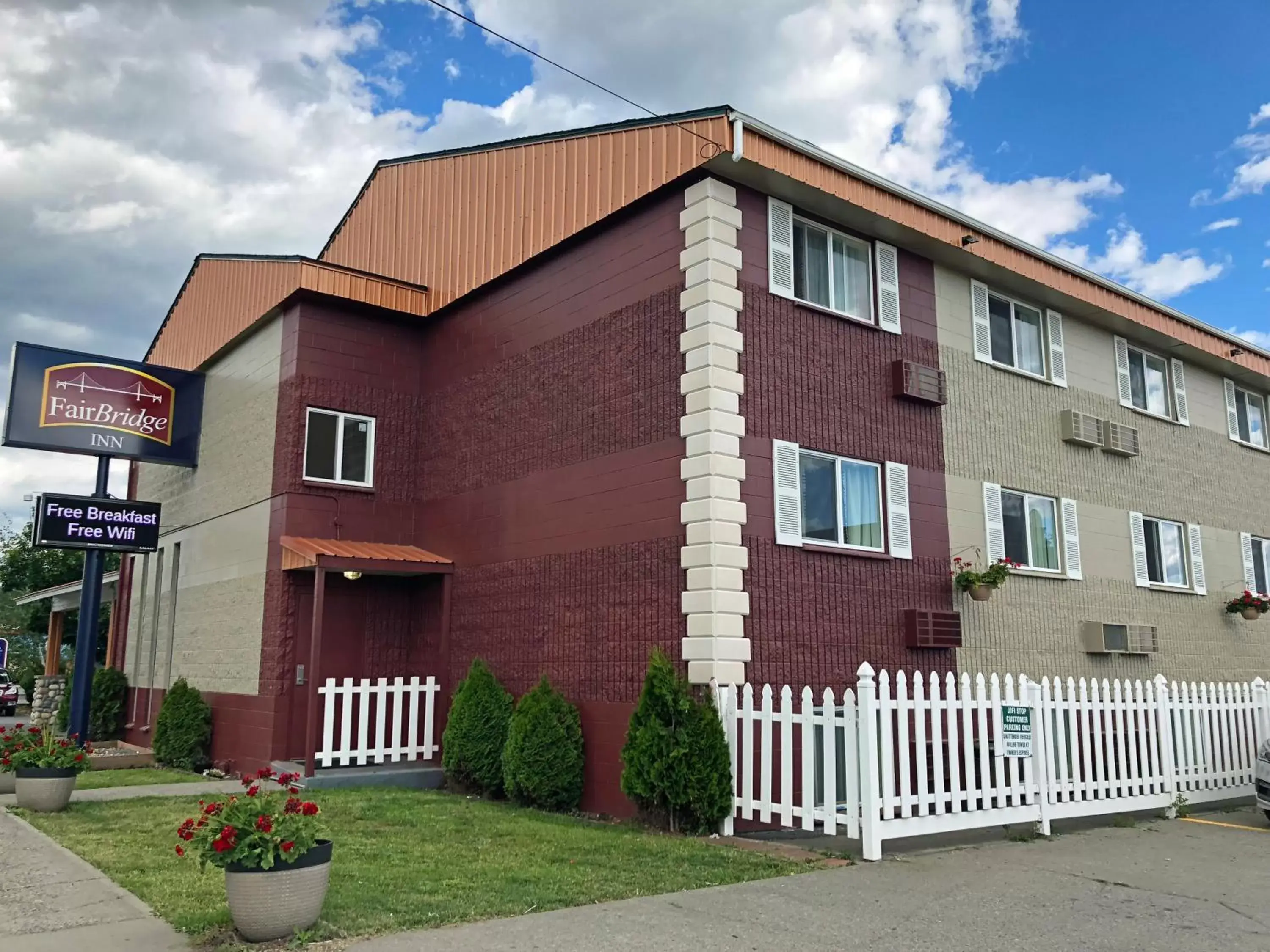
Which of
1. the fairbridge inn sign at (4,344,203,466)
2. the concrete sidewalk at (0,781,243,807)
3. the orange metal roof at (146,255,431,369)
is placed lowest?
the concrete sidewalk at (0,781,243,807)

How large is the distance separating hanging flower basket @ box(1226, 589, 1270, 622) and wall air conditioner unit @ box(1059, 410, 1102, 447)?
4278 millimetres

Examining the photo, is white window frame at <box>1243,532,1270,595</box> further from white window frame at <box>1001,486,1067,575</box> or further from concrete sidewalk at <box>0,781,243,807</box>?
concrete sidewalk at <box>0,781,243,807</box>

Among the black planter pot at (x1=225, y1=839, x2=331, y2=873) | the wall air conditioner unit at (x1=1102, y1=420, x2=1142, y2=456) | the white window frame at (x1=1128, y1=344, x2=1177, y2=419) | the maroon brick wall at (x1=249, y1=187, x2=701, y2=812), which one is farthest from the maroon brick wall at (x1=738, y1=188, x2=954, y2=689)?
the white window frame at (x1=1128, y1=344, x2=1177, y2=419)

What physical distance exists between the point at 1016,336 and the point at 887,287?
121 inches

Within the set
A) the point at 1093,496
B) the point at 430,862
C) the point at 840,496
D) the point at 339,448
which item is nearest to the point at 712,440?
the point at 840,496

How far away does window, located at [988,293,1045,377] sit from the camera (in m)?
14.5

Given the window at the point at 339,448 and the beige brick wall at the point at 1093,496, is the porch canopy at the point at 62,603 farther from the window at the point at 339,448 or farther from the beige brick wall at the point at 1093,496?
the beige brick wall at the point at 1093,496

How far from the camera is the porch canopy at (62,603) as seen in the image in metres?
22.1

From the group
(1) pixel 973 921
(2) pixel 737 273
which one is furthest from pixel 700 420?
(1) pixel 973 921

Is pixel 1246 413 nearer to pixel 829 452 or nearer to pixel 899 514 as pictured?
pixel 899 514

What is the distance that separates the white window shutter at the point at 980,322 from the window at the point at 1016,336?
12 cm

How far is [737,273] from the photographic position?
36.2ft

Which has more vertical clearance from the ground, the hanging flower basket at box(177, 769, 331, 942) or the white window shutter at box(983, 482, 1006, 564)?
the white window shutter at box(983, 482, 1006, 564)

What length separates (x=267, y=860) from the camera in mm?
5754
